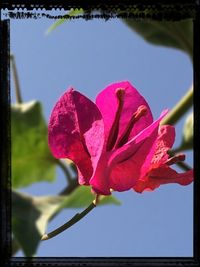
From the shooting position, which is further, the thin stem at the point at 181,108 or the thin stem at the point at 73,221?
the thin stem at the point at 181,108

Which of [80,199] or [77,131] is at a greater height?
[77,131]

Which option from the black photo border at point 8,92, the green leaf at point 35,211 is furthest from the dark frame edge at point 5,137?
the green leaf at point 35,211

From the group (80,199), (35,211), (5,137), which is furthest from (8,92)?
(35,211)

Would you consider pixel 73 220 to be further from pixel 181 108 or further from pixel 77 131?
pixel 181 108

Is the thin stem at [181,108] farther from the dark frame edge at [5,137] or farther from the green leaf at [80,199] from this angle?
the dark frame edge at [5,137]

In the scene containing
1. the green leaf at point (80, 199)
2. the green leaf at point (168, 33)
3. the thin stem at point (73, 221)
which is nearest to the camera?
the thin stem at point (73, 221)

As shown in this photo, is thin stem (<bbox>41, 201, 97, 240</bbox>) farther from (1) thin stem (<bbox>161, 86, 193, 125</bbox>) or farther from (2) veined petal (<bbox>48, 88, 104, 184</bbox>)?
(1) thin stem (<bbox>161, 86, 193, 125</bbox>)
